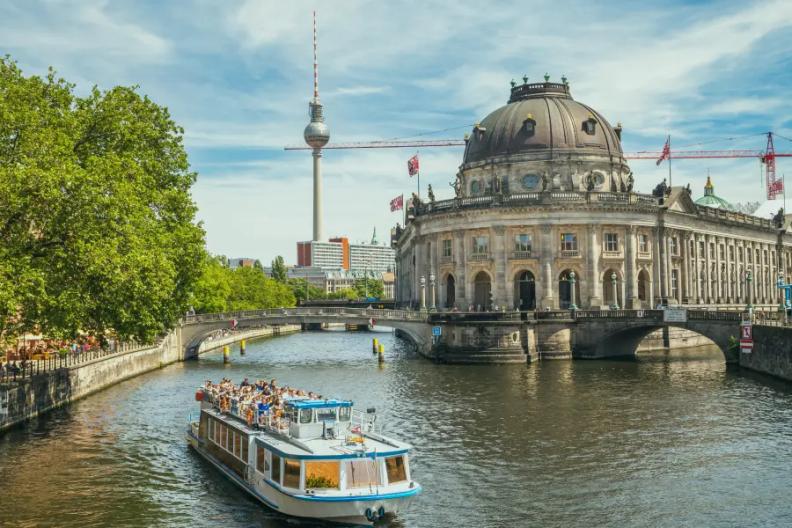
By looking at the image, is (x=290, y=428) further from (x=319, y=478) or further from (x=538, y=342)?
(x=538, y=342)

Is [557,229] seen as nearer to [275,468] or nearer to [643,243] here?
[643,243]

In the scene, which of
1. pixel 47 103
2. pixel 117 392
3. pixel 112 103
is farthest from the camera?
pixel 117 392

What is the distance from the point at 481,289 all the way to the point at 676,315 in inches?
1172

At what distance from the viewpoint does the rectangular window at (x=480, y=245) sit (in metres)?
103

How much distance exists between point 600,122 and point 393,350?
130 feet

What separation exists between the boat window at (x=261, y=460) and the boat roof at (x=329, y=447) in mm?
354

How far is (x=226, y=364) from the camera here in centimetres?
8656

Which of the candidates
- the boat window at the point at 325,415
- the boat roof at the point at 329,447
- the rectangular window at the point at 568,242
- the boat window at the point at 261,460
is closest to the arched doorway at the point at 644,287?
the rectangular window at the point at 568,242

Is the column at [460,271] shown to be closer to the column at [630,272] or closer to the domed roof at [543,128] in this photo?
the domed roof at [543,128]

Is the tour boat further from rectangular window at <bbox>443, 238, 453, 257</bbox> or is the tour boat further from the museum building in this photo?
rectangular window at <bbox>443, 238, 453, 257</bbox>

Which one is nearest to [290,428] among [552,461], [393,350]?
[552,461]

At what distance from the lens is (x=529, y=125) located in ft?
362

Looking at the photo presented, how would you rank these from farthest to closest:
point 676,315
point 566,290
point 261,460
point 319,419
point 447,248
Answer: point 447,248 → point 566,290 → point 676,315 → point 319,419 → point 261,460

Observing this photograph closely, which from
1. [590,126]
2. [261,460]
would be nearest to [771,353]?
[261,460]
